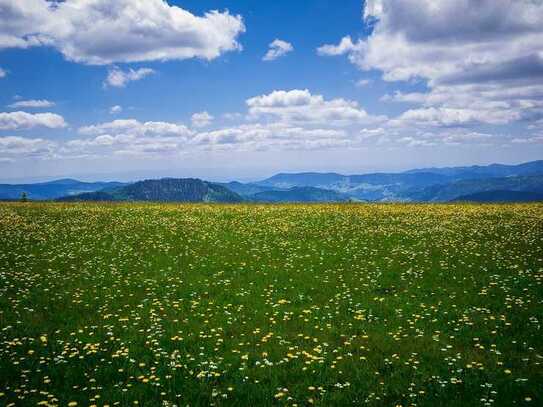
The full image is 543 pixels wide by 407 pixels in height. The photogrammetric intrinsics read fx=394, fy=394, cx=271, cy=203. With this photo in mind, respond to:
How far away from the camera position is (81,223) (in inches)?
1444

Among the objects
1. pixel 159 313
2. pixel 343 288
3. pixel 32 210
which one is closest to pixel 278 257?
pixel 343 288

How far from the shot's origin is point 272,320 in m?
14.7

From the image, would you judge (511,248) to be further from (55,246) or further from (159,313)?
(55,246)

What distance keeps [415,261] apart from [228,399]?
1639 centimetres

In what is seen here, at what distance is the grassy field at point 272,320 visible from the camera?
1012cm

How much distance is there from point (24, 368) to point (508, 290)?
18565 millimetres

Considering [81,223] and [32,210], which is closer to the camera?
[81,223]

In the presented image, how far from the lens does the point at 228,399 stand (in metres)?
9.71

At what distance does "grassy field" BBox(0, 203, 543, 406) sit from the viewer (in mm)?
10117

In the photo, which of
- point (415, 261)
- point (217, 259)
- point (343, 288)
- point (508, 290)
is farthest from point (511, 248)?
point (217, 259)

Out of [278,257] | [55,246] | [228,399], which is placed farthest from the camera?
[55,246]

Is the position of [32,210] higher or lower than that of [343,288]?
higher

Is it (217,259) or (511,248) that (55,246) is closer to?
(217,259)

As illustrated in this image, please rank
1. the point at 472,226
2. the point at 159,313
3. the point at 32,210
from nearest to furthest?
the point at 159,313 < the point at 472,226 < the point at 32,210
